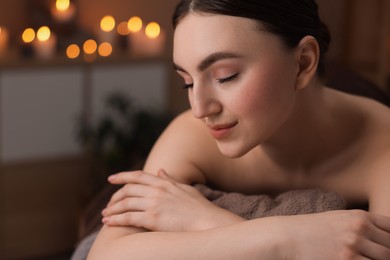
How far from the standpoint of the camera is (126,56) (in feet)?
12.3

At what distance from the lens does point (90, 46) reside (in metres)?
3.84

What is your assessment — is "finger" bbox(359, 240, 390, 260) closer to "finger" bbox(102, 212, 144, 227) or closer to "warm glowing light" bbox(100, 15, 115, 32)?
"finger" bbox(102, 212, 144, 227)

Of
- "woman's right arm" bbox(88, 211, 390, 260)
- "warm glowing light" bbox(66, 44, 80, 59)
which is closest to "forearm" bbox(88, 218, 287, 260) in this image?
"woman's right arm" bbox(88, 211, 390, 260)

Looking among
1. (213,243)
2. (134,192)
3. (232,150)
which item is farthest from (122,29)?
(213,243)

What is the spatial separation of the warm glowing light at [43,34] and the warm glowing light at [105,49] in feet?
0.87

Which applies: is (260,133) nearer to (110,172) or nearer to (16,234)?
(110,172)

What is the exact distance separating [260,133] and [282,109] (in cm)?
6

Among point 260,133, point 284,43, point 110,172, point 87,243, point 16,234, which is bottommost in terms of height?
point 16,234

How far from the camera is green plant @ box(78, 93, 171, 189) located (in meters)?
3.59

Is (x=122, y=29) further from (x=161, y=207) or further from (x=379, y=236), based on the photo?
(x=379, y=236)

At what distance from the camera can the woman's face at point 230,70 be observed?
51.5 inches

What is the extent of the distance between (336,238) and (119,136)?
2.47m

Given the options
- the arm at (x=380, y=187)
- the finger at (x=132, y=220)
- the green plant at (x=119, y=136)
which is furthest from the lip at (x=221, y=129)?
the green plant at (x=119, y=136)

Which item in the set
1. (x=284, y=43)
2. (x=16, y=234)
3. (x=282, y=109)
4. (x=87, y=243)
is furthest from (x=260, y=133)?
(x=16, y=234)
